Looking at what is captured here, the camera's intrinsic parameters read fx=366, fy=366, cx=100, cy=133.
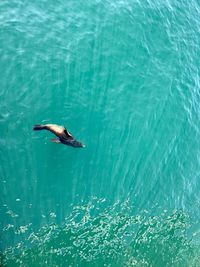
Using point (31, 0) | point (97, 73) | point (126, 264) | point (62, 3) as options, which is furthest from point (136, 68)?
point (126, 264)

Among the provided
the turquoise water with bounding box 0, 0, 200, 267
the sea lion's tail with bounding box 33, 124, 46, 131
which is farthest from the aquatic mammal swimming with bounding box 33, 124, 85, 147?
the turquoise water with bounding box 0, 0, 200, 267

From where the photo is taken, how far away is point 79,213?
46.9ft

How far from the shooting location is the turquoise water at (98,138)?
13.7 metres

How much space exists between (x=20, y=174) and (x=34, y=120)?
7.11 feet

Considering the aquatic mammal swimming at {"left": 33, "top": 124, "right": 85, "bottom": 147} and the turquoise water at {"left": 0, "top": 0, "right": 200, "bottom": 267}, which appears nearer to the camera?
the aquatic mammal swimming at {"left": 33, "top": 124, "right": 85, "bottom": 147}

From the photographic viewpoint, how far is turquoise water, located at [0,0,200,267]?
538 inches

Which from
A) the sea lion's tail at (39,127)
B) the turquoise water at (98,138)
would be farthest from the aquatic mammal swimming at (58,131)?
the turquoise water at (98,138)

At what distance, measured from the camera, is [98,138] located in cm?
1562

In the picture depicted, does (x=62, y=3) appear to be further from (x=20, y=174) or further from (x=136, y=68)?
(x=20, y=174)

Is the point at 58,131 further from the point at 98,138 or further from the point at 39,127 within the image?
the point at 98,138

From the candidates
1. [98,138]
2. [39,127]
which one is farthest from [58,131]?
[98,138]

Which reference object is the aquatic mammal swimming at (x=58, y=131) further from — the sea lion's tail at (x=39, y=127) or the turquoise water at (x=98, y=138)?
the turquoise water at (x=98, y=138)

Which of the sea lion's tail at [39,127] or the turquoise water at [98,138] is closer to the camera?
the sea lion's tail at [39,127]

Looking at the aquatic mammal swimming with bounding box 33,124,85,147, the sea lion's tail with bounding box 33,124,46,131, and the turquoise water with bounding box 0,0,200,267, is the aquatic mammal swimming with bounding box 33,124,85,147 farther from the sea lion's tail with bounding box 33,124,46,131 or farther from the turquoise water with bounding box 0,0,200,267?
the turquoise water with bounding box 0,0,200,267
